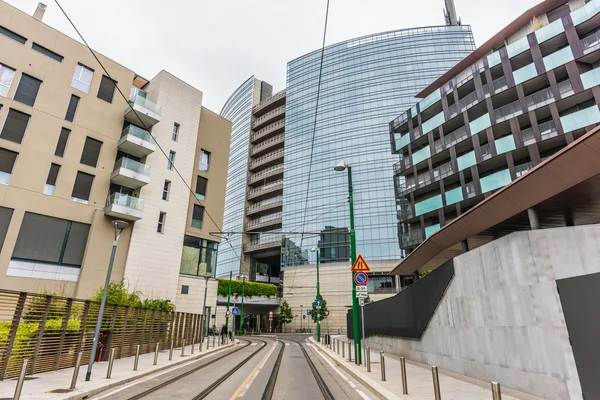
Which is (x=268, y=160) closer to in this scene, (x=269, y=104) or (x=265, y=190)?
(x=265, y=190)

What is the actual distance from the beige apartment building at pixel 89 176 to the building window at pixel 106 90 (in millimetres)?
78

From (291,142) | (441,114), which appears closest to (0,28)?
(441,114)

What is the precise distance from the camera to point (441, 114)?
3994 cm

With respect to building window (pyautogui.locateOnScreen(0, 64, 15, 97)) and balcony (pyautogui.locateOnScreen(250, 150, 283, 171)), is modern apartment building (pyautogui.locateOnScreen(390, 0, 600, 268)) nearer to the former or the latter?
balcony (pyautogui.locateOnScreen(250, 150, 283, 171))

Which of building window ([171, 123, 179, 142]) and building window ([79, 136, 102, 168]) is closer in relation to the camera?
Result: building window ([79, 136, 102, 168])

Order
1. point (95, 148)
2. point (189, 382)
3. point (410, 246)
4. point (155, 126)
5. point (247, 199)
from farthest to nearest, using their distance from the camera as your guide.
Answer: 1. point (247, 199)
2. point (410, 246)
3. point (155, 126)
4. point (95, 148)
5. point (189, 382)

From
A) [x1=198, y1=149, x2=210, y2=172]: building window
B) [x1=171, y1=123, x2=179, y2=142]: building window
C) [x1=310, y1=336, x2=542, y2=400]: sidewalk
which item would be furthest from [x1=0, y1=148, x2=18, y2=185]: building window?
[x1=310, y1=336, x2=542, y2=400]: sidewalk

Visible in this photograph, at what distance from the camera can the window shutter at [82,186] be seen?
75.3ft

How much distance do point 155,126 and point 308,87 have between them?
170ft

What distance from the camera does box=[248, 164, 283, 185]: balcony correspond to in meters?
72.5

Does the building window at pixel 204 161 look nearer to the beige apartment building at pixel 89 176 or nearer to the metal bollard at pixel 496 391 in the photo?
the beige apartment building at pixel 89 176

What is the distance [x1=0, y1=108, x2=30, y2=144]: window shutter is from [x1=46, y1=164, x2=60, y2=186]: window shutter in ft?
7.79

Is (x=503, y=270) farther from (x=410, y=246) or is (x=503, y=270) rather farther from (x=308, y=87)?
(x=308, y=87)

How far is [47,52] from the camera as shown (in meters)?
23.1
